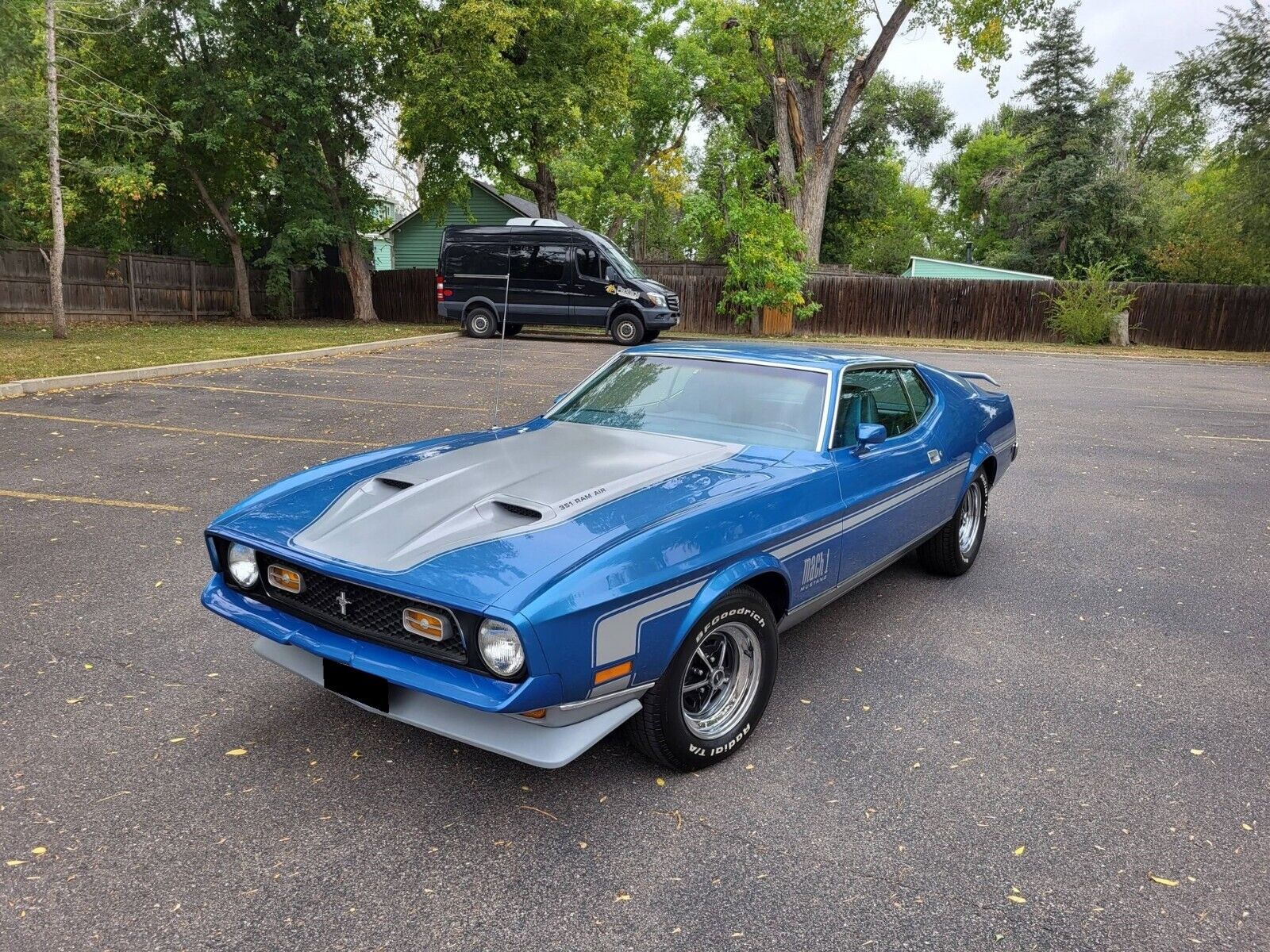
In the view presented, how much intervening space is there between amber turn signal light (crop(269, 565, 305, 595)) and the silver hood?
109 millimetres

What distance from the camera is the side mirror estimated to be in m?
3.72

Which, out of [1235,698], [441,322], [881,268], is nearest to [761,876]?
[1235,698]

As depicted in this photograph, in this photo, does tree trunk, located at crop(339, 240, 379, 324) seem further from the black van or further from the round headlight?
the round headlight

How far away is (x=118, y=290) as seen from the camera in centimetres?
2159

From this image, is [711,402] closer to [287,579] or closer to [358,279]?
[287,579]

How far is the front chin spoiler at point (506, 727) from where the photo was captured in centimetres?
250

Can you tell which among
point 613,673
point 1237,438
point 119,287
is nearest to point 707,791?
point 613,673

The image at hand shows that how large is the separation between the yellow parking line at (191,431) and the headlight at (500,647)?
569cm

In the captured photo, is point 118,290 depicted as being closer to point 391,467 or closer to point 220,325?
point 220,325

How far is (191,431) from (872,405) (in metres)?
6.85

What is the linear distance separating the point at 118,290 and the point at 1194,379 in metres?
24.9

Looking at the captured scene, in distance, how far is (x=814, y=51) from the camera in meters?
31.4

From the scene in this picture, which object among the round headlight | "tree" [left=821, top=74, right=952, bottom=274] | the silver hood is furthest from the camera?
"tree" [left=821, top=74, right=952, bottom=274]

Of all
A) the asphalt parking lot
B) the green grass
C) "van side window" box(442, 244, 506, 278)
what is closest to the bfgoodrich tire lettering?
the asphalt parking lot
